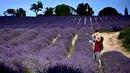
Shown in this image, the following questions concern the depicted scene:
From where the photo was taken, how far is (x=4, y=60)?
27.4 ft

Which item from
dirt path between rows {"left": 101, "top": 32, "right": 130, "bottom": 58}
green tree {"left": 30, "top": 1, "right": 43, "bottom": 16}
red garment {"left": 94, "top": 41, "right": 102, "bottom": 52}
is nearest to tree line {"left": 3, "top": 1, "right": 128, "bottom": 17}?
green tree {"left": 30, "top": 1, "right": 43, "bottom": 16}

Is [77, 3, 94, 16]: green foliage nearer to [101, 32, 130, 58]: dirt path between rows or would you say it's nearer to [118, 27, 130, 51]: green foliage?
[101, 32, 130, 58]: dirt path between rows

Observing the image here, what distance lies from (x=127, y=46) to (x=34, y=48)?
254 inches

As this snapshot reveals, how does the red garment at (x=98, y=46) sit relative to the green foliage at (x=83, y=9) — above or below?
above

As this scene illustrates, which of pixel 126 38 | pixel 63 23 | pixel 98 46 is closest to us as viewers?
pixel 98 46

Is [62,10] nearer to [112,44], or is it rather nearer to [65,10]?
[65,10]

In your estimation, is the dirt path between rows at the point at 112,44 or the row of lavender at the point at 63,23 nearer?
the dirt path between rows at the point at 112,44

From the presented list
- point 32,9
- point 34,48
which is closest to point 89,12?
point 32,9

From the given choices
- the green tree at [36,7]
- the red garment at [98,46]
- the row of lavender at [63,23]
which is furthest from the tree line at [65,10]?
the red garment at [98,46]

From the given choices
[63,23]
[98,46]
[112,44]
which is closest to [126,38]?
[112,44]

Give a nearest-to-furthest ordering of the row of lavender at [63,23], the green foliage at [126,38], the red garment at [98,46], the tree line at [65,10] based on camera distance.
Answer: the red garment at [98,46] < the green foliage at [126,38] < the row of lavender at [63,23] < the tree line at [65,10]

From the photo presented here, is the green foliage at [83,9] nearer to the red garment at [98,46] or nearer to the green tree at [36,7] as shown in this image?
the green tree at [36,7]

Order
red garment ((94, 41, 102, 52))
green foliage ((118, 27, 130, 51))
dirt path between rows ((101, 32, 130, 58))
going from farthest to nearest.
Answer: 1. green foliage ((118, 27, 130, 51))
2. dirt path between rows ((101, 32, 130, 58))
3. red garment ((94, 41, 102, 52))

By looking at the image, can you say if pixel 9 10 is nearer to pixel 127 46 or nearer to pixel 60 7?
pixel 60 7
